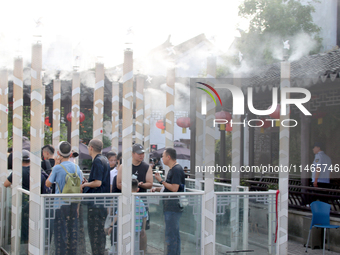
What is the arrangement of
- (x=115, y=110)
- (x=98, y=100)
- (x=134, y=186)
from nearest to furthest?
(x=134, y=186)
(x=98, y=100)
(x=115, y=110)

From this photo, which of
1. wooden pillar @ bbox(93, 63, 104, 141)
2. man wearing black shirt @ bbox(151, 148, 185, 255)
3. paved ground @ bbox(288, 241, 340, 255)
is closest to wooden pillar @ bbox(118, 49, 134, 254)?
man wearing black shirt @ bbox(151, 148, 185, 255)

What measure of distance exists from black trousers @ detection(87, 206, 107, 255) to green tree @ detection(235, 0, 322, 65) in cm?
1405

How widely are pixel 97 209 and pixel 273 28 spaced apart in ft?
50.4

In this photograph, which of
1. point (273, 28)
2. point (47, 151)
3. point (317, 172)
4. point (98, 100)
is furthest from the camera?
point (273, 28)

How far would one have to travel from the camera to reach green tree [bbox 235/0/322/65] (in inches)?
736

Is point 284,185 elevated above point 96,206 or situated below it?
above

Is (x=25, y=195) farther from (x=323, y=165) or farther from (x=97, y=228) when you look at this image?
(x=323, y=165)

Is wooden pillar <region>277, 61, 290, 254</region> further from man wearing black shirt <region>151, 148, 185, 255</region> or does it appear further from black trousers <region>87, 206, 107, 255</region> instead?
black trousers <region>87, 206, 107, 255</region>

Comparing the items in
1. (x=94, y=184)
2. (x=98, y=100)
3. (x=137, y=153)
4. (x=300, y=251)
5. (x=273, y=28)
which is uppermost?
(x=273, y=28)

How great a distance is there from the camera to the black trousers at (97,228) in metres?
5.76

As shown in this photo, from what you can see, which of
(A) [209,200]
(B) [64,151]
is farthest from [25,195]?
(A) [209,200]

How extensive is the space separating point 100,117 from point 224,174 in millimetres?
5860

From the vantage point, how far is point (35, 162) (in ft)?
18.5

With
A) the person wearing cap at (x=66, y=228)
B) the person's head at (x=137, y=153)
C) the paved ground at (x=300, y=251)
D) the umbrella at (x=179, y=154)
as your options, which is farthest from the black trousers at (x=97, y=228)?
the umbrella at (x=179, y=154)
